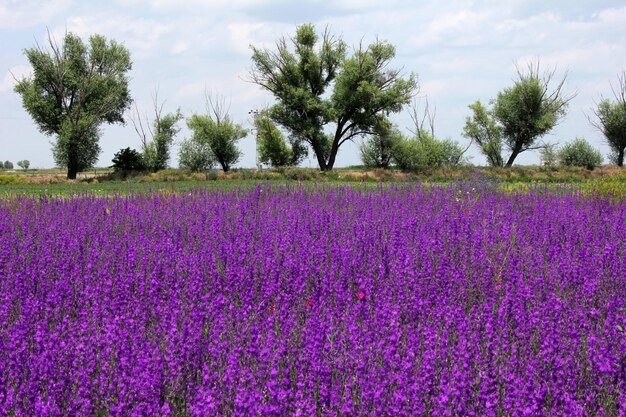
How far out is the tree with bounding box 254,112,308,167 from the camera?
159 ft

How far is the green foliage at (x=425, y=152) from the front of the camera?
46.0 meters

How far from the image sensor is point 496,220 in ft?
29.6

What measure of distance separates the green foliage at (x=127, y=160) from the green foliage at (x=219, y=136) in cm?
993

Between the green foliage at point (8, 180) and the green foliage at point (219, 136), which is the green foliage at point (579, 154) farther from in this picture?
the green foliage at point (8, 180)

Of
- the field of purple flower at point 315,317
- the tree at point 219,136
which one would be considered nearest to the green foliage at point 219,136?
the tree at point 219,136

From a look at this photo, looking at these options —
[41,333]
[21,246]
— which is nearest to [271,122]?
[21,246]

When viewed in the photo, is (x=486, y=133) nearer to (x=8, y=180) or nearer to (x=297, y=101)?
(x=297, y=101)

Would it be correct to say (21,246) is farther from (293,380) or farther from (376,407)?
(376,407)

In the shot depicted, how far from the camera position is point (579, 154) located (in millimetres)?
56250

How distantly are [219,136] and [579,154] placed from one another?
32.5 m

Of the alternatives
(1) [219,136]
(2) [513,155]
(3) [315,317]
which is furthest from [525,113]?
(3) [315,317]

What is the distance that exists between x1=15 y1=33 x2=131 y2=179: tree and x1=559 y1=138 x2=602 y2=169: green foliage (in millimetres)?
39023

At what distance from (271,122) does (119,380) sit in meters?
42.8

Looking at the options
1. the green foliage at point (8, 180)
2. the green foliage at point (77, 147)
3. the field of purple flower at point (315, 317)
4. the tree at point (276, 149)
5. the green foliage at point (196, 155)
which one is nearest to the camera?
the field of purple flower at point (315, 317)
